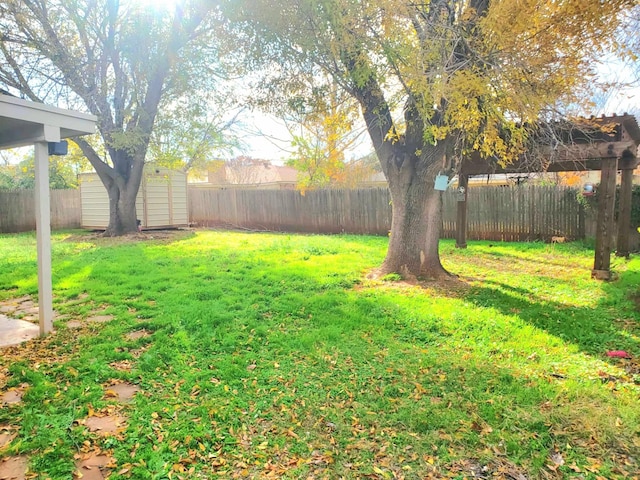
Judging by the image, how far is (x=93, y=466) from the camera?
2.33 metres

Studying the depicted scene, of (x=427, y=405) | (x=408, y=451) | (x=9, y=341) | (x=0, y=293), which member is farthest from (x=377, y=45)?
(x=0, y=293)

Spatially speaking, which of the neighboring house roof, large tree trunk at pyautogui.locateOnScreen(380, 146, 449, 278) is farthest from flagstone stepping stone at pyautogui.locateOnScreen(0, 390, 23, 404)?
the neighboring house roof

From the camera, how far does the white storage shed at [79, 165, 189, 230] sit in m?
14.9

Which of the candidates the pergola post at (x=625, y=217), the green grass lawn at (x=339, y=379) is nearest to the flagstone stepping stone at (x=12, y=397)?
the green grass lawn at (x=339, y=379)

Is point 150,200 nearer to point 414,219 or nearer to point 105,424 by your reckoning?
point 414,219

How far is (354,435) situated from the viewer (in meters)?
2.62

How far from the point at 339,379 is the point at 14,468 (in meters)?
2.10

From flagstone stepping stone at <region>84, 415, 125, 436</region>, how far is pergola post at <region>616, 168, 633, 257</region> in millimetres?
9462

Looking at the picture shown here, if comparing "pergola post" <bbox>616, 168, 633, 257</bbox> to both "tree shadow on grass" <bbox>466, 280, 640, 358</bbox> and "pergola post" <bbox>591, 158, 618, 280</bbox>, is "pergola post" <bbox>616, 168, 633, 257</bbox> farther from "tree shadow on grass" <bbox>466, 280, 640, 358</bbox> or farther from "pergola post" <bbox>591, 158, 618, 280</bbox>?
"tree shadow on grass" <bbox>466, 280, 640, 358</bbox>

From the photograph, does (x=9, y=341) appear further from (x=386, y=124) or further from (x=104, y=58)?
(x=104, y=58)

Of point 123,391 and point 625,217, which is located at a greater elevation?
point 625,217

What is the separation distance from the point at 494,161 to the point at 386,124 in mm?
2818

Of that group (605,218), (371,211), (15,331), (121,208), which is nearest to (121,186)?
(121,208)

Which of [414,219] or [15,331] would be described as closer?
[15,331]
